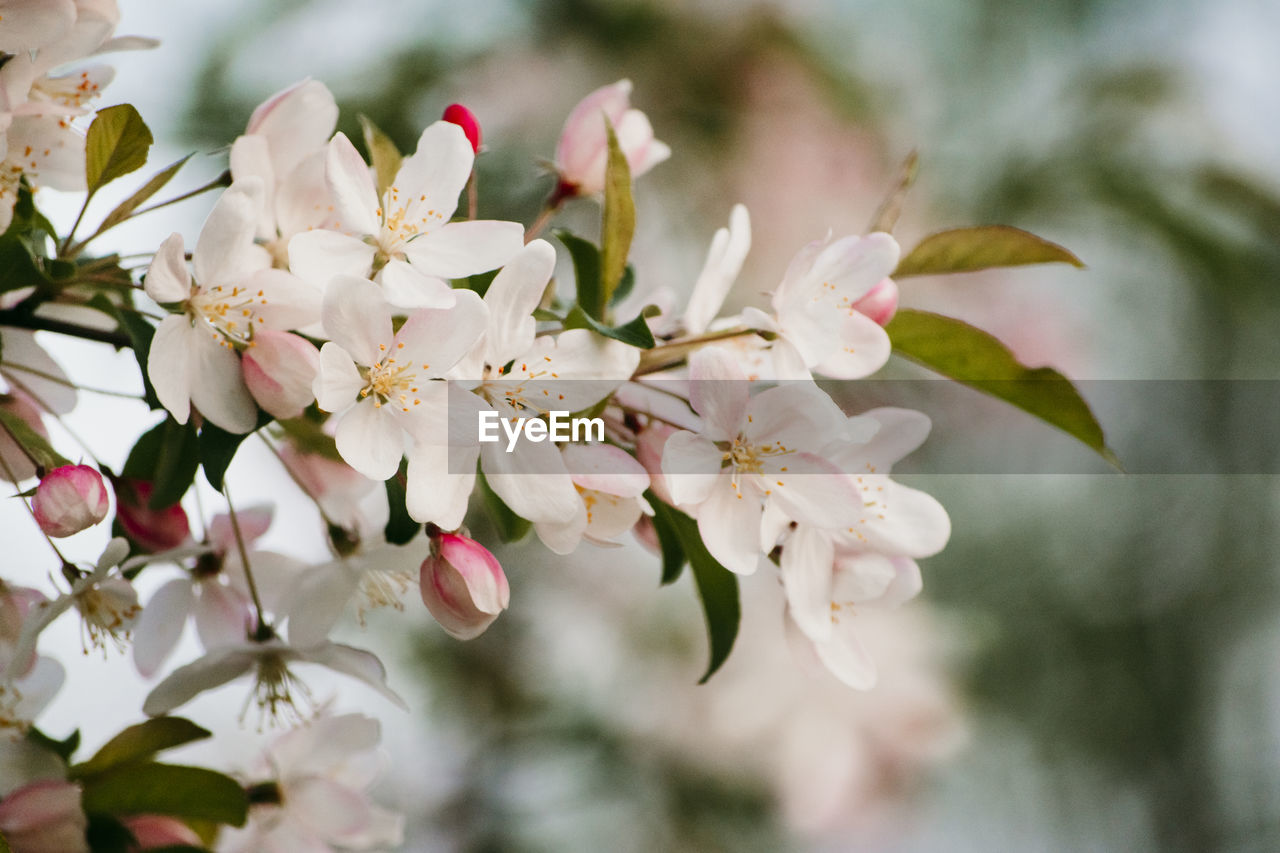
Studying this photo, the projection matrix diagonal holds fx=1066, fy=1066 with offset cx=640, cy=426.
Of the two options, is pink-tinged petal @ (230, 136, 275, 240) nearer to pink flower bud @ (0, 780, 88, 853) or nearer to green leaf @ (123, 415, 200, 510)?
green leaf @ (123, 415, 200, 510)

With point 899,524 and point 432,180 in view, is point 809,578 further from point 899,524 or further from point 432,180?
point 432,180

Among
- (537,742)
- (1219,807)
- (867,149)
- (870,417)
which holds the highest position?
(867,149)

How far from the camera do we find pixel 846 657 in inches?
15.3

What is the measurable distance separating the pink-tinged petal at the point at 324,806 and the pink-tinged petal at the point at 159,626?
0.27 ft

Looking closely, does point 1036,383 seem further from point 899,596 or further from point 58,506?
point 58,506

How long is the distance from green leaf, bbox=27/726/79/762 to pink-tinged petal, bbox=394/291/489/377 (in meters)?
0.23

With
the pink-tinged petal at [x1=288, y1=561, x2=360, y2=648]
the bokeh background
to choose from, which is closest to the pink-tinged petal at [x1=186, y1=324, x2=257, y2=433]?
the pink-tinged petal at [x1=288, y1=561, x2=360, y2=648]

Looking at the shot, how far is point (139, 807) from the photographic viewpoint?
0.41 metres

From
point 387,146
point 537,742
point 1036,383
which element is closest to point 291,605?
point 387,146

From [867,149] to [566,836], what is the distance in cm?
102

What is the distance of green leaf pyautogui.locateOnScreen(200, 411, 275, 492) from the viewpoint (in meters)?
0.32

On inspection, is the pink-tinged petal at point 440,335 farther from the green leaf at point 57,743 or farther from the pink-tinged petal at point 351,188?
the green leaf at point 57,743

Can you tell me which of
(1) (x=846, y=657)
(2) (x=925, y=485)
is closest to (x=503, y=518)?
(1) (x=846, y=657)

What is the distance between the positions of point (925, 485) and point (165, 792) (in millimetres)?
1270
